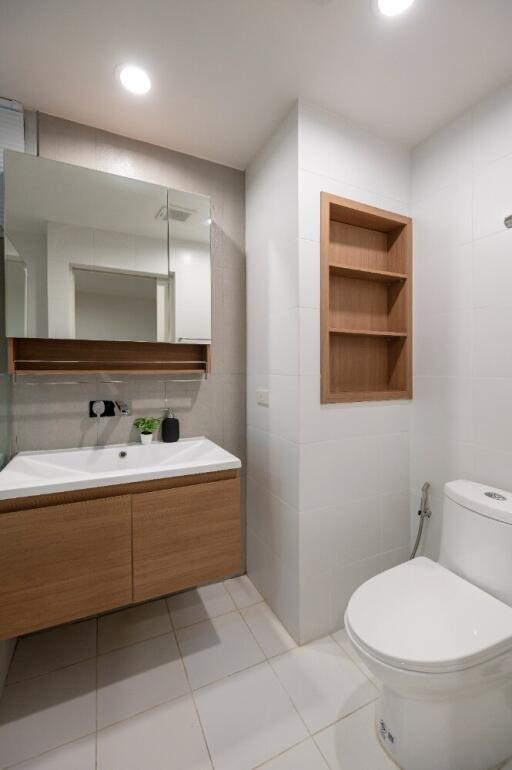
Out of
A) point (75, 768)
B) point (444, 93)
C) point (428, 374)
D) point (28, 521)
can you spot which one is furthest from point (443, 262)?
point (75, 768)

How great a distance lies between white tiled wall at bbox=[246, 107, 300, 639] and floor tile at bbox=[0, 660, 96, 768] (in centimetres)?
86

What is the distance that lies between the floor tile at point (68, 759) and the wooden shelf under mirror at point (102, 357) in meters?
1.32

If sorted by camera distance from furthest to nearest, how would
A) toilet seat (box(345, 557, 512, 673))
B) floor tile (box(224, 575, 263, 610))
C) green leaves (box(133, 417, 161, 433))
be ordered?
1. floor tile (box(224, 575, 263, 610))
2. green leaves (box(133, 417, 161, 433))
3. toilet seat (box(345, 557, 512, 673))

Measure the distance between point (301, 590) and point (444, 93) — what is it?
2.20m

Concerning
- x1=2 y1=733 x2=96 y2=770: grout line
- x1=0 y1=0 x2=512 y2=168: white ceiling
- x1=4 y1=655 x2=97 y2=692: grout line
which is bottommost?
x1=2 y1=733 x2=96 y2=770: grout line

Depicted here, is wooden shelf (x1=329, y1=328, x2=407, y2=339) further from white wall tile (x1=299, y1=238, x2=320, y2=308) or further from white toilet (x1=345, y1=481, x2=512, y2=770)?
white toilet (x1=345, y1=481, x2=512, y2=770)

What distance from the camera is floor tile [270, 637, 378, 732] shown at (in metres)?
1.26

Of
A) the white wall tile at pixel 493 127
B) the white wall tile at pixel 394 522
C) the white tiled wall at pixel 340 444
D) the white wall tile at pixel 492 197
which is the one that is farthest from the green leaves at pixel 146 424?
the white wall tile at pixel 493 127

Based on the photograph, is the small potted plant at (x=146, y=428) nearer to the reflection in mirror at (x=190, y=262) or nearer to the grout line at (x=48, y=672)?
the reflection in mirror at (x=190, y=262)

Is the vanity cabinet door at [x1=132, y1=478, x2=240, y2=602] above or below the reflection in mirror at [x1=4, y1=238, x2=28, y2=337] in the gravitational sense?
below

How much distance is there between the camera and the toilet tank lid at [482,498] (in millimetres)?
1220

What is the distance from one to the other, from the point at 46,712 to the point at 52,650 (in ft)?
1.02

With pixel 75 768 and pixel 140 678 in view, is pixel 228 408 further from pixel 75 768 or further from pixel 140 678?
pixel 75 768

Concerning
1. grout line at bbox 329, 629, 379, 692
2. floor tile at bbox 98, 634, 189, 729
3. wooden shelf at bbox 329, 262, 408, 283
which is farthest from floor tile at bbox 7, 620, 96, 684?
wooden shelf at bbox 329, 262, 408, 283
